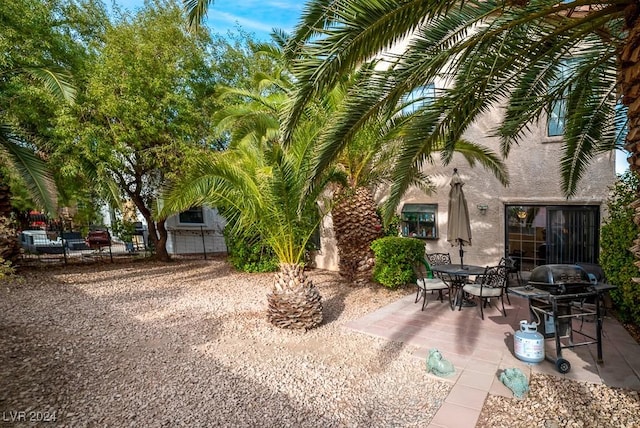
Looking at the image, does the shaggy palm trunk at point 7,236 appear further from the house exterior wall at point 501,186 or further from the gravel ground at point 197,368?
the house exterior wall at point 501,186

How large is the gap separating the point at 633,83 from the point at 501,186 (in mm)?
7381

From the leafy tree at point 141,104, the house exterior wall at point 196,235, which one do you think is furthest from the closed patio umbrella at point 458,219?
the house exterior wall at point 196,235

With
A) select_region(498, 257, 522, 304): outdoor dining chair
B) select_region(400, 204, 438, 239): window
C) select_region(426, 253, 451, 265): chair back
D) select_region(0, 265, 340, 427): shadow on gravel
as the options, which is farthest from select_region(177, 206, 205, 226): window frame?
select_region(498, 257, 522, 304): outdoor dining chair

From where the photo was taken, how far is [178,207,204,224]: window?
62.8 feet

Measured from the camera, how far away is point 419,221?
11.1 m

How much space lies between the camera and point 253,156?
620 centimetres

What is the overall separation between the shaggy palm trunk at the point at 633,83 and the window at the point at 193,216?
19.3 metres

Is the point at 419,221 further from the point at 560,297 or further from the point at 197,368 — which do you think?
the point at 197,368

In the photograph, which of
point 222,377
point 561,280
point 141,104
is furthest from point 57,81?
point 561,280

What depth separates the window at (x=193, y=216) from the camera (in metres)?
19.2

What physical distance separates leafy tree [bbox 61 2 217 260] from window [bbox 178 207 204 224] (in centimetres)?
601

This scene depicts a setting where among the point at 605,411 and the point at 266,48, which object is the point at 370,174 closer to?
the point at 266,48

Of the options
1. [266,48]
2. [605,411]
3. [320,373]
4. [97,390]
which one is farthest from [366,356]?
[266,48]

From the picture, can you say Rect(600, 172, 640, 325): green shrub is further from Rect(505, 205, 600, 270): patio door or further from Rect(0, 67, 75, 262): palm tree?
Rect(0, 67, 75, 262): palm tree
